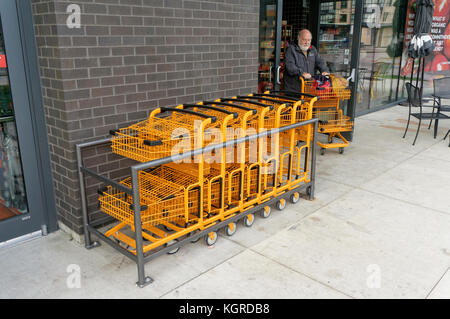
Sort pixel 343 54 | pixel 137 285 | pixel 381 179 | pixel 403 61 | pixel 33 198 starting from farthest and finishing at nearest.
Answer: pixel 403 61
pixel 343 54
pixel 381 179
pixel 33 198
pixel 137 285

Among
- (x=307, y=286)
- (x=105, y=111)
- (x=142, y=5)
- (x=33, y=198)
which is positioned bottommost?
(x=307, y=286)

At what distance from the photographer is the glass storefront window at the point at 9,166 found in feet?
10.4

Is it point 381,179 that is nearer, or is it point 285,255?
point 285,255

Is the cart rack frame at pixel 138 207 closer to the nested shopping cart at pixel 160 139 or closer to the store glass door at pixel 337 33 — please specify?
the nested shopping cart at pixel 160 139

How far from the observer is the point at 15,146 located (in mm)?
3297

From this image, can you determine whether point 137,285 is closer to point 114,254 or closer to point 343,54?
point 114,254

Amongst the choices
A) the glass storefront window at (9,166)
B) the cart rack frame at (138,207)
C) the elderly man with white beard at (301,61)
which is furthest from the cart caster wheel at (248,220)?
the elderly man with white beard at (301,61)

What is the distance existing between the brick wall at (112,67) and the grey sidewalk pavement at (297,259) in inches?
21.0

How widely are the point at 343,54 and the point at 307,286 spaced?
18.6 ft

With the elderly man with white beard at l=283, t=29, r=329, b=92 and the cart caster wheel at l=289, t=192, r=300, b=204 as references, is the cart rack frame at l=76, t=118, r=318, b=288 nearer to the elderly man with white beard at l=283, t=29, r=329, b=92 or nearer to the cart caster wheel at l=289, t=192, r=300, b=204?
the cart caster wheel at l=289, t=192, r=300, b=204

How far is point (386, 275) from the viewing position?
2928 millimetres

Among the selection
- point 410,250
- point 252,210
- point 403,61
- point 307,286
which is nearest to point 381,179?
point 410,250

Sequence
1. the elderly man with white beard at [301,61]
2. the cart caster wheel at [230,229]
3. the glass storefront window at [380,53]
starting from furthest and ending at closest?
the glass storefront window at [380,53]
the elderly man with white beard at [301,61]
the cart caster wheel at [230,229]

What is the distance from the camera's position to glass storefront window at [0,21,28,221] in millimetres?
3164
